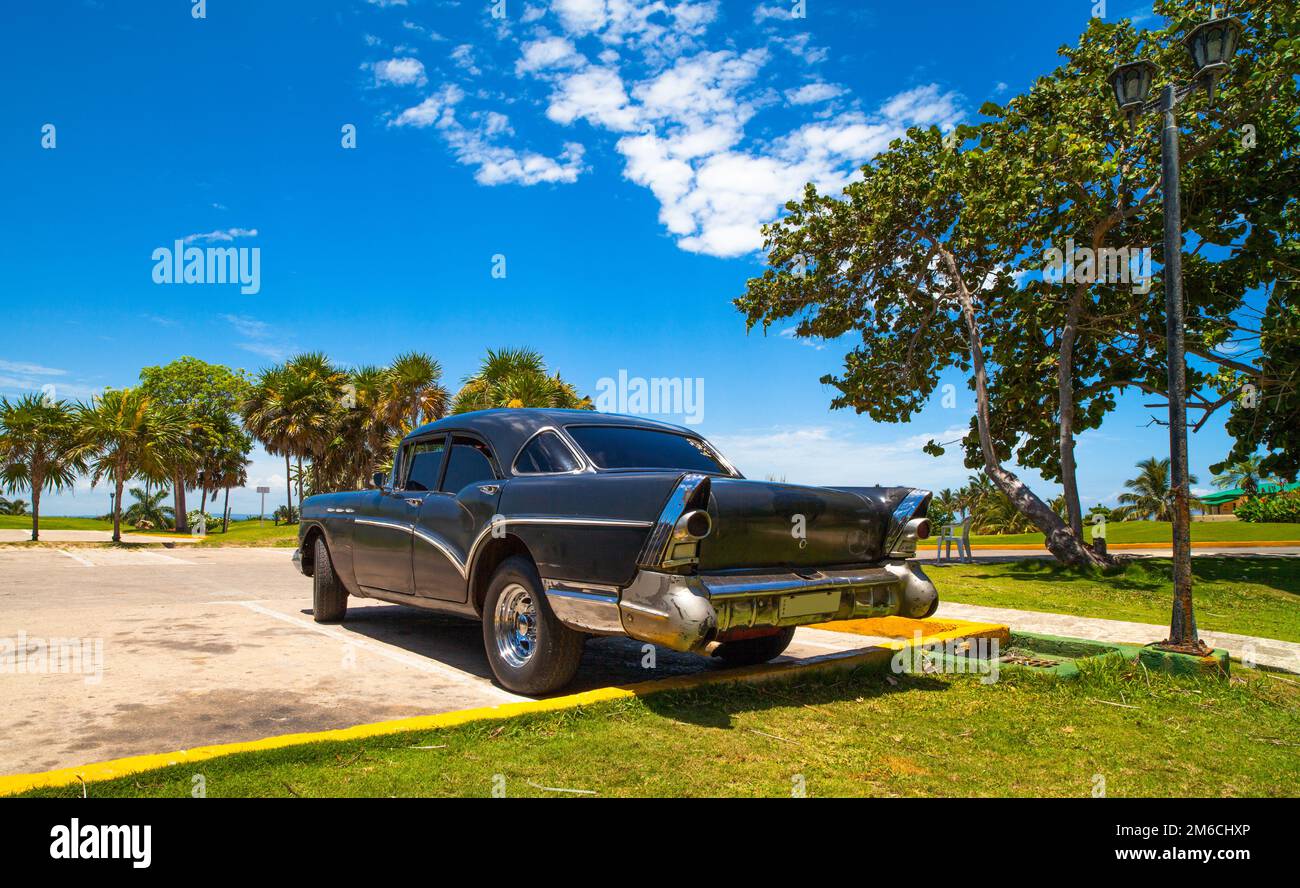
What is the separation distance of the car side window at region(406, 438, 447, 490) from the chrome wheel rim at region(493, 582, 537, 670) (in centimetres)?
138

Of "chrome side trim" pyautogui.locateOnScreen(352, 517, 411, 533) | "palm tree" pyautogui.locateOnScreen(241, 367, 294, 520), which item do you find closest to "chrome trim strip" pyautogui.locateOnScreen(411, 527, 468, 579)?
"chrome side trim" pyautogui.locateOnScreen(352, 517, 411, 533)

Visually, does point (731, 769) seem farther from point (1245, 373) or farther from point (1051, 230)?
point (1245, 373)


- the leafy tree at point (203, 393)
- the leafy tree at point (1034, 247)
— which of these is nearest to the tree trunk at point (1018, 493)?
the leafy tree at point (1034, 247)

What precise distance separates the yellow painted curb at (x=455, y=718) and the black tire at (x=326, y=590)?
337 cm

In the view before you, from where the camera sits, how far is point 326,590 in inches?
282

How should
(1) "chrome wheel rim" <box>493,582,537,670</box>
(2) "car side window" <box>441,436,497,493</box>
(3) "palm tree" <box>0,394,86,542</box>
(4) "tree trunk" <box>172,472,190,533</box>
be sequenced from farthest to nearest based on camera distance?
(4) "tree trunk" <box>172,472,190,533</box> → (3) "palm tree" <box>0,394,86,542</box> → (2) "car side window" <box>441,436,497,493</box> → (1) "chrome wheel rim" <box>493,582,537,670</box>

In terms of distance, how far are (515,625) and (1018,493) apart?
13141 millimetres

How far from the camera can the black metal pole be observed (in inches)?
232

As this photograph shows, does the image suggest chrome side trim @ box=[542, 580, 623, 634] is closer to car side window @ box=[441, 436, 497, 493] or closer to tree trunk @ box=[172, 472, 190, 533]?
car side window @ box=[441, 436, 497, 493]

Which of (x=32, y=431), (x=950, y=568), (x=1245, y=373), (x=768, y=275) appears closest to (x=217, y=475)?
(x=32, y=431)

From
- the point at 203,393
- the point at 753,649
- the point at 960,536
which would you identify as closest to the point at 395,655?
the point at 753,649

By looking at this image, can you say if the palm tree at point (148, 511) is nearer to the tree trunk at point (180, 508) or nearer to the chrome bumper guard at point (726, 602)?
the tree trunk at point (180, 508)
